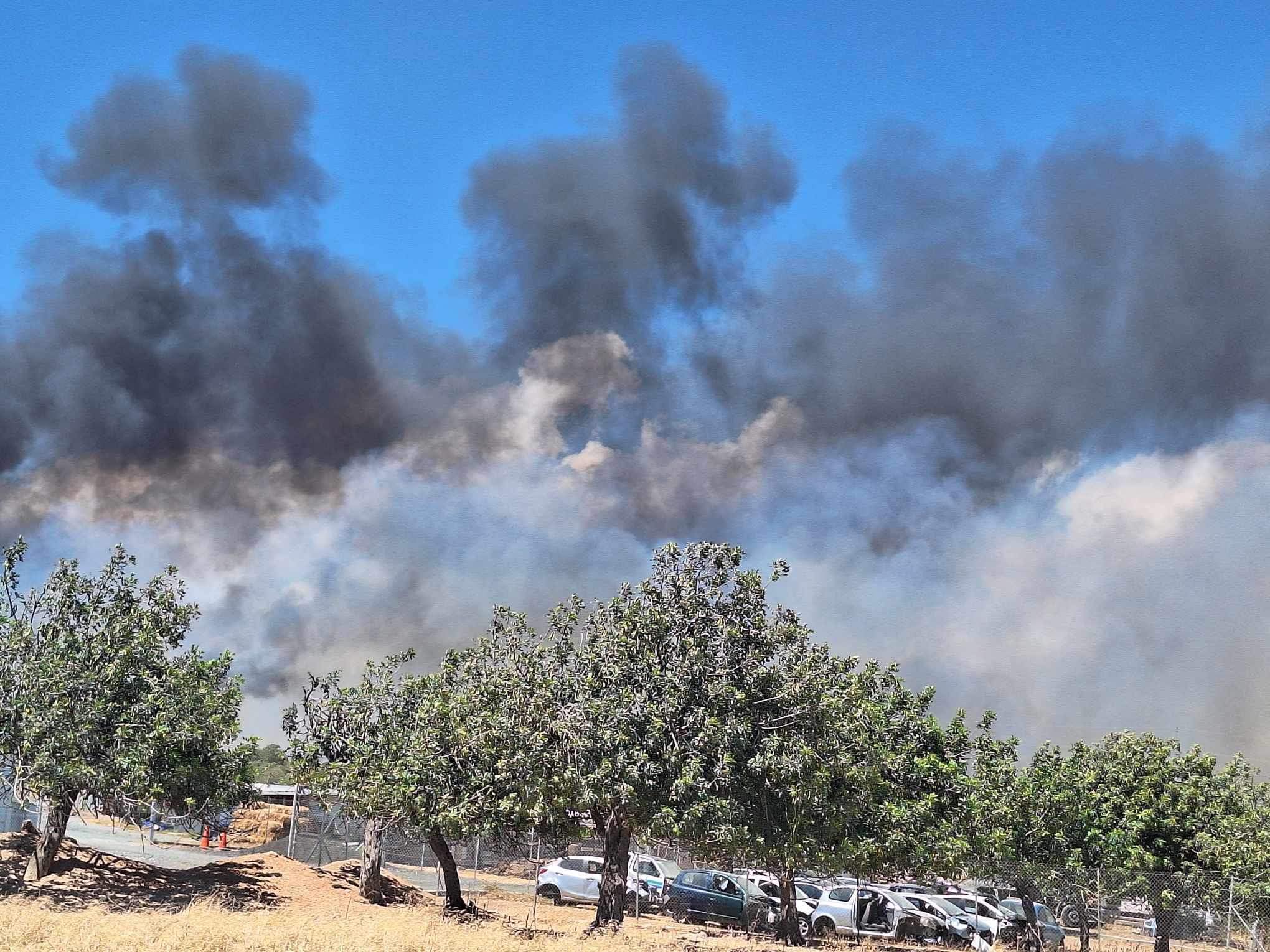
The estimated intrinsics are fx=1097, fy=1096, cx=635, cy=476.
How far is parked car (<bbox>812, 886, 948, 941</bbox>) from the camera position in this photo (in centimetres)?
3269

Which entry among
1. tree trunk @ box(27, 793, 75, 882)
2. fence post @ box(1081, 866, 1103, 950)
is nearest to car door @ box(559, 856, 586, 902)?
fence post @ box(1081, 866, 1103, 950)

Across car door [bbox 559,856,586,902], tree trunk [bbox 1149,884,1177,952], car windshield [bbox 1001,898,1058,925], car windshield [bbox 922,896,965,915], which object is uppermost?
tree trunk [bbox 1149,884,1177,952]

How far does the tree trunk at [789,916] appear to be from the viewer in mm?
29078

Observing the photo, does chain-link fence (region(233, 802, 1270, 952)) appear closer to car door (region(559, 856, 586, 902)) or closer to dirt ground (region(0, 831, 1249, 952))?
car door (region(559, 856, 586, 902))

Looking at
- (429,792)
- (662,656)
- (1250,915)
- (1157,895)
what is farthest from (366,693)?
(1250,915)

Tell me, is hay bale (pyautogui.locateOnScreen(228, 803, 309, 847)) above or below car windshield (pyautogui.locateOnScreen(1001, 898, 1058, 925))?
below

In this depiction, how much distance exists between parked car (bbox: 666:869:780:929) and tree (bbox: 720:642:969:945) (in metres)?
3.62

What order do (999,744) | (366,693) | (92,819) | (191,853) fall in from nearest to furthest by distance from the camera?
1. (366,693)
2. (999,744)
3. (191,853)
4. (92,819)

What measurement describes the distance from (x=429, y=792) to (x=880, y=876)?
47.2 feet

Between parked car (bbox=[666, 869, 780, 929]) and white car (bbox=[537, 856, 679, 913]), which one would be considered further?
white car (bbox=[537, 856, 679, 913])

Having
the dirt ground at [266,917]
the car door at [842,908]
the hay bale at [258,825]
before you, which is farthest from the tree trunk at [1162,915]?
the hay bale at [258,825]

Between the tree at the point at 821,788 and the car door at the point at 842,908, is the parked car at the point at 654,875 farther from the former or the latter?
the tree at the point at 821,788

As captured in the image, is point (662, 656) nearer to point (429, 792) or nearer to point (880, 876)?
point (429, 792)

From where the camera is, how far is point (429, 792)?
83.8 feet
